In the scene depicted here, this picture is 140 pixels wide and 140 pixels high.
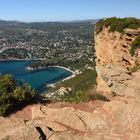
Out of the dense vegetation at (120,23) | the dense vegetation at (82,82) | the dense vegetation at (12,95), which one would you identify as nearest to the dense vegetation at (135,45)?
the dense vegetation at (120,23)

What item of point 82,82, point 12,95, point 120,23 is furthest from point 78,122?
point 82,82

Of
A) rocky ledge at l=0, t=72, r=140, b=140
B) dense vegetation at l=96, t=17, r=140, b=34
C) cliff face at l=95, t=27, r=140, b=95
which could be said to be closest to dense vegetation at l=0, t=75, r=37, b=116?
rocky ledge at l=0, t=72, r=140, b=140

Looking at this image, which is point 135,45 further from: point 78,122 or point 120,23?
point 78,122

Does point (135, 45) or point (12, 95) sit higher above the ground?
point (135, 45)

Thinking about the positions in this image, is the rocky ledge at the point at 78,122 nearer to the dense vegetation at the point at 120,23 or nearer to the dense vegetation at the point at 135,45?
the dense vegetation at the point at 135,45

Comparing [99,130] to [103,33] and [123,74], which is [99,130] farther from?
[103,33]

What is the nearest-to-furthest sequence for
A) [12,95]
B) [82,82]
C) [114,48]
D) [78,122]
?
[78,122] → [12,95] → [114,48] → [82,82]

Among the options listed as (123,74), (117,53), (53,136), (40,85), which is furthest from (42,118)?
(40,85)
